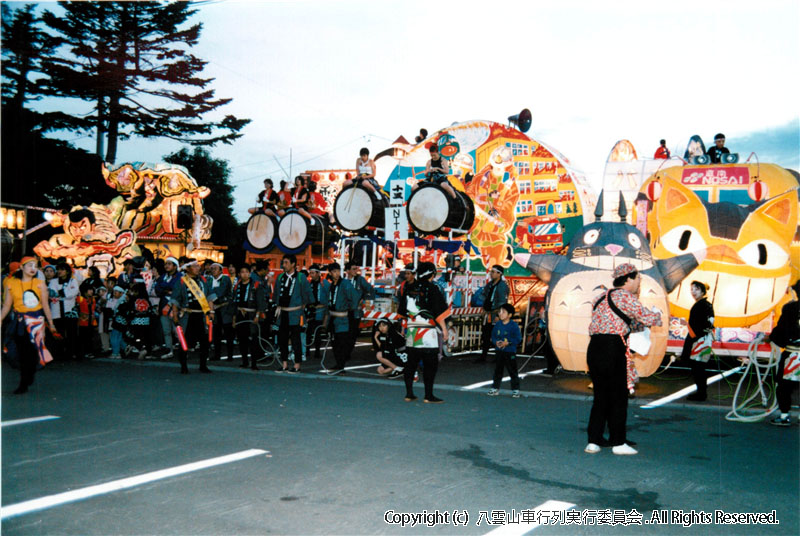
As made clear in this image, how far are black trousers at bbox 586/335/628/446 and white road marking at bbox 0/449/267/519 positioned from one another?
10.2ft

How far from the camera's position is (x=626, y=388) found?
6.81 meters

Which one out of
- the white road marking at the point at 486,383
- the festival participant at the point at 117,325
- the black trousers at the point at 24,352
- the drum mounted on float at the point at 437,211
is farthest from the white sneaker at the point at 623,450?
the festival participant at the point at 117,325

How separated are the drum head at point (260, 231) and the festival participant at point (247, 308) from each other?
23.1ft

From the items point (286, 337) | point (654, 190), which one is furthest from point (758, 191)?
point (286, 337)

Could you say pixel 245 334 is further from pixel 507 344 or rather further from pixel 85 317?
pixel 507 344

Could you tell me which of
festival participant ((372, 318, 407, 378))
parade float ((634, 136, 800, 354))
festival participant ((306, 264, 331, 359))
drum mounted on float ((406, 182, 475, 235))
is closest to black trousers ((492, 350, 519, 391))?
festival participant ((372, 318, 407, 378))

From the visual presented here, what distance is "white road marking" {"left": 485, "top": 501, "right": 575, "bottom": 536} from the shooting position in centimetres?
450

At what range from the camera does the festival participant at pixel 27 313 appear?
370 inches

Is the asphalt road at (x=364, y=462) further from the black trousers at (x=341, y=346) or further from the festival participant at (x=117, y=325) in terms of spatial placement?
the festival participant at (x=117, y=325)

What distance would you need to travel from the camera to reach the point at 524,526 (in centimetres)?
464

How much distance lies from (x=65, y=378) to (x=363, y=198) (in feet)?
27.4

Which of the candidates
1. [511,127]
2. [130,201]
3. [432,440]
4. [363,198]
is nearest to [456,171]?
[511,127]

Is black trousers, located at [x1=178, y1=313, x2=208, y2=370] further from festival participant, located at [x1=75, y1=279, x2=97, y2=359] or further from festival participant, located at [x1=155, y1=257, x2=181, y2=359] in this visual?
festival participant, located at [x1=75, y1=279, x2=97, y2=359]

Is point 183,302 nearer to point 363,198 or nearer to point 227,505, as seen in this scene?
point 363,198
